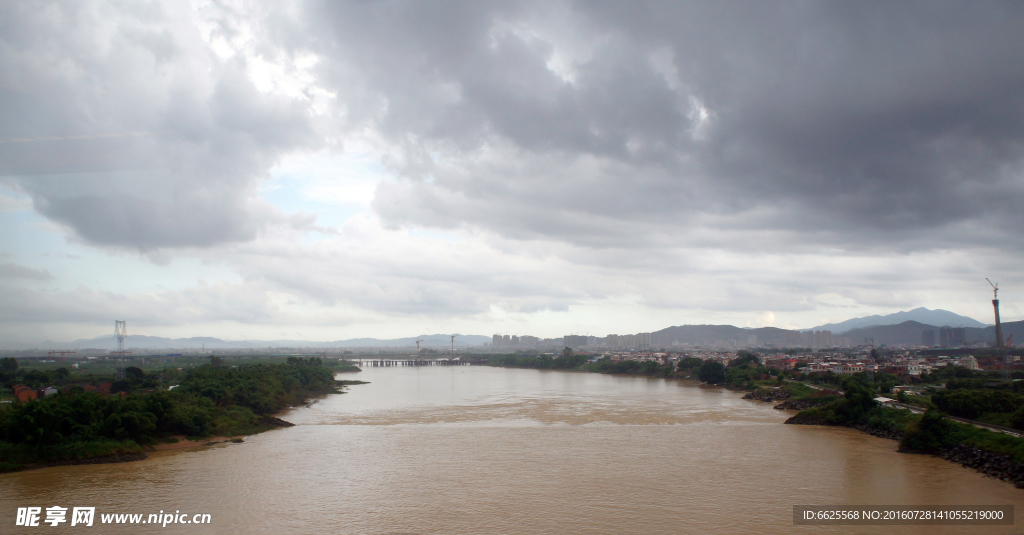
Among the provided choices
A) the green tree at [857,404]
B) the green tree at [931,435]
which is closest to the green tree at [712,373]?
the green tree at [857,404]

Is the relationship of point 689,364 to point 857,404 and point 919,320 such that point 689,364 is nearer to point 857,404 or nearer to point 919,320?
point 857,404

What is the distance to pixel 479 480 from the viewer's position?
8117 millimetres

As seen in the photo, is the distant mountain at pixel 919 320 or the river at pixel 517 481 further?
the distant mountain at pixel 919 320

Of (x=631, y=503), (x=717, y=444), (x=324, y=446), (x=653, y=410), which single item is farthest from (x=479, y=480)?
(x=653, y=410)

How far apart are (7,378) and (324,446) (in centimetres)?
1863

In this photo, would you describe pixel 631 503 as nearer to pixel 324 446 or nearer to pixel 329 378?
pixel 324 446

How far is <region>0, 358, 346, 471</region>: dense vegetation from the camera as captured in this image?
29.3 feet

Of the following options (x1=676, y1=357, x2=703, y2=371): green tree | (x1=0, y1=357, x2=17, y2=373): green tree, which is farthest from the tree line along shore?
(x1=0, y1=357, x2=17, y2=373): green tree

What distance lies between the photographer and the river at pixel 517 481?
249 inches

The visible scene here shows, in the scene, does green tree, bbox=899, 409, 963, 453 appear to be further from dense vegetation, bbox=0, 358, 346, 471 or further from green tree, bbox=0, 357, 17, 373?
green tree, bbox=0, 357, 17, 373

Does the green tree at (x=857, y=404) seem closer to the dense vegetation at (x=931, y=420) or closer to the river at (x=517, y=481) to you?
the dense vegetation at (x=931, y=420)

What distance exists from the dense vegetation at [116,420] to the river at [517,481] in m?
0.56

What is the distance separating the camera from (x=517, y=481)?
26.3 feet

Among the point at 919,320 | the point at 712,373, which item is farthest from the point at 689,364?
the point at 919,320
